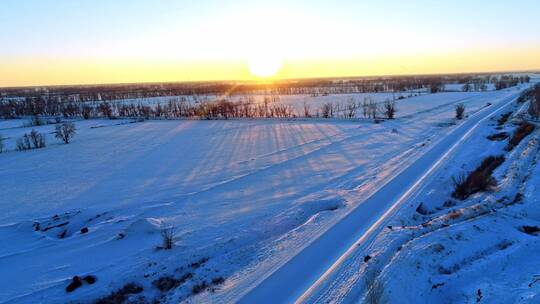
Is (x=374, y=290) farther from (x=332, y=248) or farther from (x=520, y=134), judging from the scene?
(x=520, y=134)

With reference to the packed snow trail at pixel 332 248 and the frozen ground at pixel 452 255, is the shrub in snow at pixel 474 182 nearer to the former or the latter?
the frozen ground at pixel 452 255

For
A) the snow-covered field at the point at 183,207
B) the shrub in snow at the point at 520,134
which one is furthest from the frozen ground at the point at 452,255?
the shrub in snow at the point at 520,134

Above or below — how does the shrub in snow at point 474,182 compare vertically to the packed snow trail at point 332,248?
above

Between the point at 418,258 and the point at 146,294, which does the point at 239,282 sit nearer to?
the point at 146,294

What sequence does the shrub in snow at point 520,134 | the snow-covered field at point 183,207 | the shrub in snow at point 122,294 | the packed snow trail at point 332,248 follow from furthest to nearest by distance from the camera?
the shrub in snow at point 520,134, the snow-covered field at point 183,207, the shrub in snow at point 122,294, the packed snow trail at point 332,248

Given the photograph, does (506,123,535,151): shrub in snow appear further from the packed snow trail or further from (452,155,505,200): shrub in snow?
the packed snow trail

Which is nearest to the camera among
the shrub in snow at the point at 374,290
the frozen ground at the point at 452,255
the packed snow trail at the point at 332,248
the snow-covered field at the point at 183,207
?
the shrub in snow at the point at 374,290

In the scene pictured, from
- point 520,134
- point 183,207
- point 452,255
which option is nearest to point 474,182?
point 452,255
